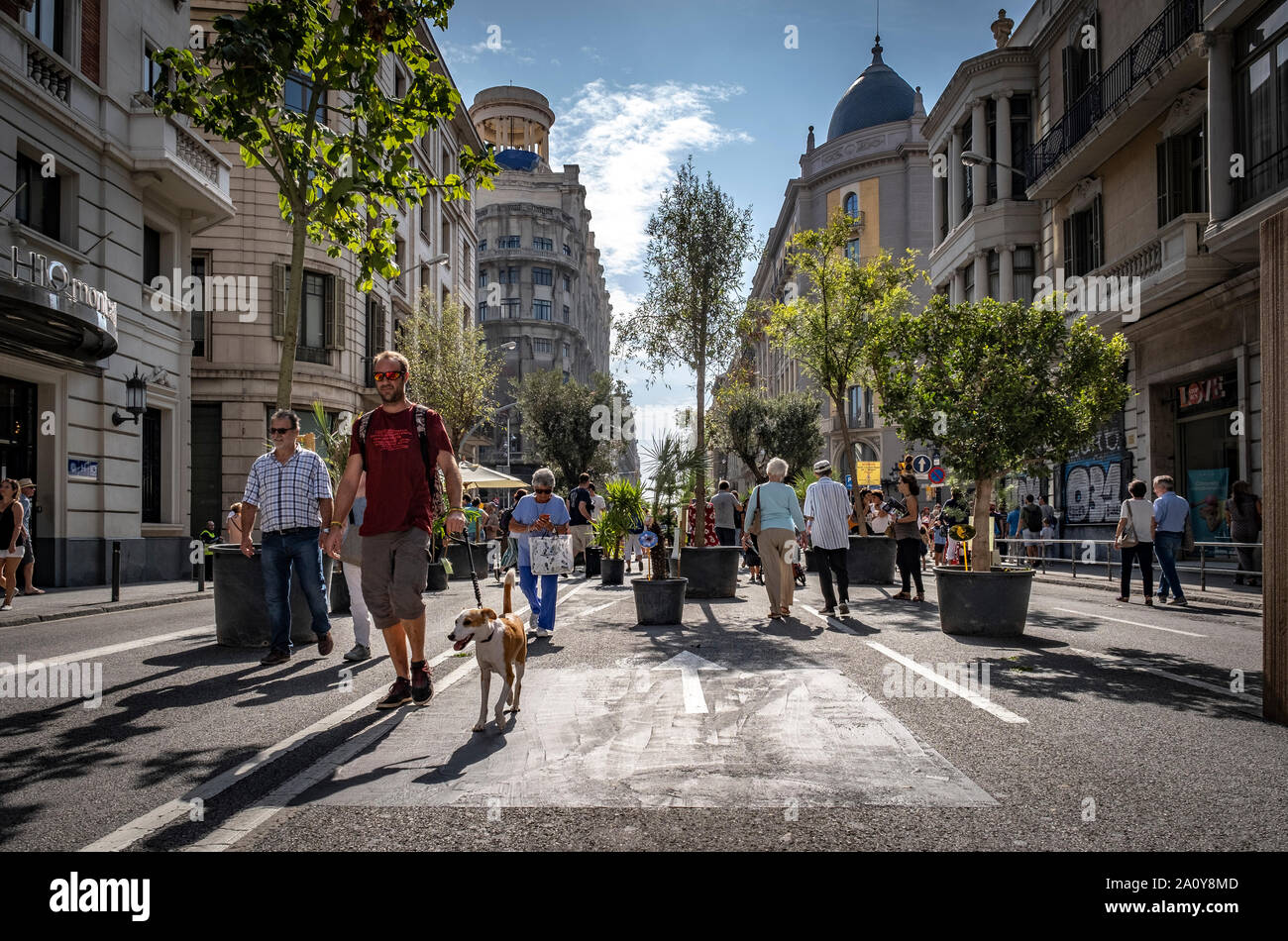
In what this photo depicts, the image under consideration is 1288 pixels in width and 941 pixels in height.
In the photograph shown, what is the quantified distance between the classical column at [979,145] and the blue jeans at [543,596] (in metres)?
24.2

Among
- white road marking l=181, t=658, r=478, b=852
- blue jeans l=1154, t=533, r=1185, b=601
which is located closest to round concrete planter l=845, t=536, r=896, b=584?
blue jeans l=1154, t=533, r=1185, b=601

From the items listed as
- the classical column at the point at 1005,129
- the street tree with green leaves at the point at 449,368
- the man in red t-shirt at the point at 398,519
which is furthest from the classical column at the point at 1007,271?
the man in red t-shirt at the point at 398,519

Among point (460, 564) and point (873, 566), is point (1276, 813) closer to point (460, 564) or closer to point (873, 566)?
point (873, 566)

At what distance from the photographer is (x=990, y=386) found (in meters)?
10.1

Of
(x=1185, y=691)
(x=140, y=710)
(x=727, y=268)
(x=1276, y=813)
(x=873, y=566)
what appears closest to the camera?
(x=1276, y=813)

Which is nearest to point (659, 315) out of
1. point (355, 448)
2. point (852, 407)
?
point (355, 448)

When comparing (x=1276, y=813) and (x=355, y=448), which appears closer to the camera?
(x=1276, y=813)

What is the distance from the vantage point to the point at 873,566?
16.6 metres

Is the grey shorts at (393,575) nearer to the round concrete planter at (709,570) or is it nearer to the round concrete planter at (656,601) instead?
the round concrete planter at (656,601)

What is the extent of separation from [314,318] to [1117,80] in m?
22.3

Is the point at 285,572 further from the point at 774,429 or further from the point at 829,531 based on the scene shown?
the point at 774,429

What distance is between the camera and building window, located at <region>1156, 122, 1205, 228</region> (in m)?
18.8

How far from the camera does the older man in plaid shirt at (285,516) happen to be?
24.8ft
